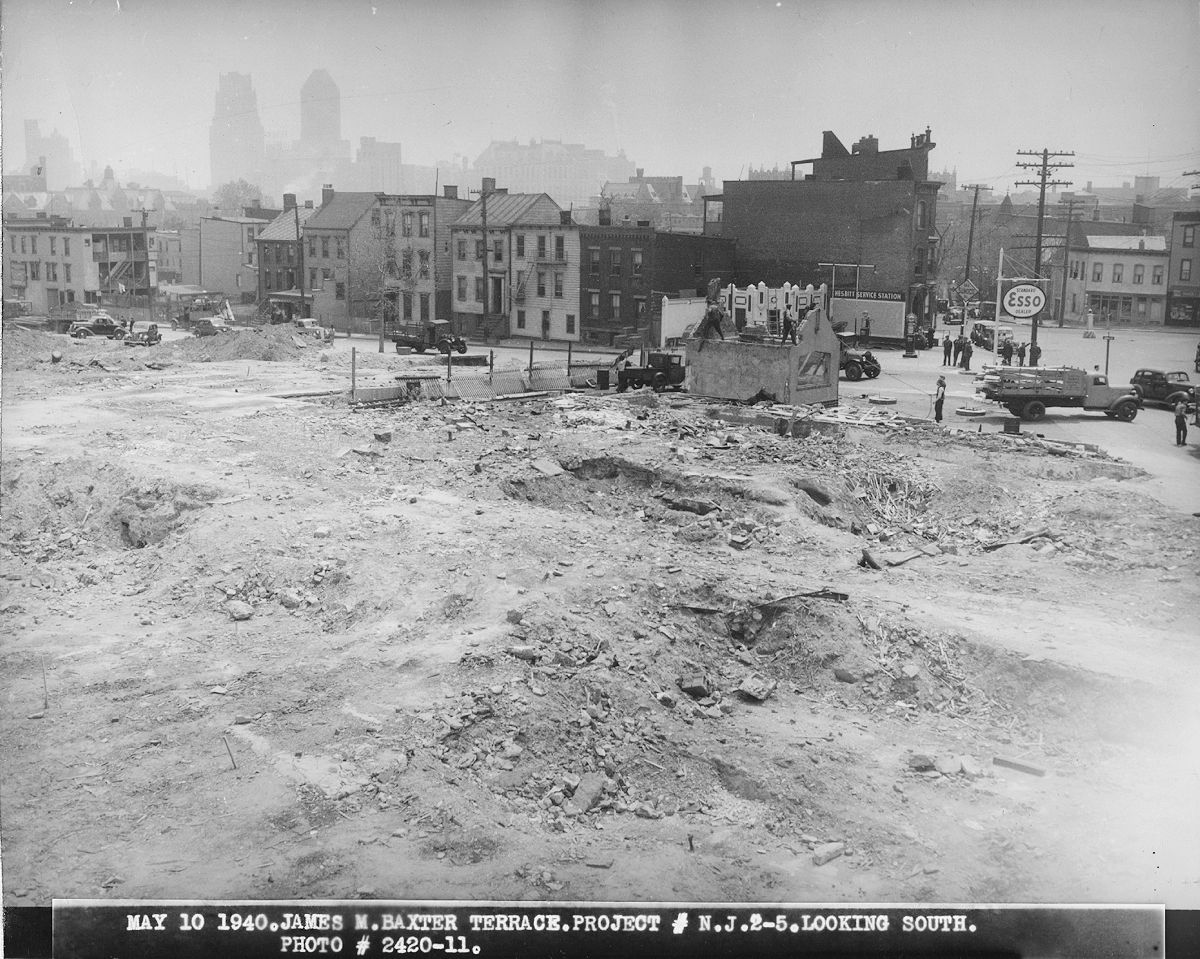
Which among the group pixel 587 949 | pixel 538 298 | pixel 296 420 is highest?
pixel 538 298

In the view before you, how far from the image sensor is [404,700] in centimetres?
1040

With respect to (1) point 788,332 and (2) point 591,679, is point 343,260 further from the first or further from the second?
(2) point 591,679

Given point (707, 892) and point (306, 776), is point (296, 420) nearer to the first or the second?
point (306, 776)

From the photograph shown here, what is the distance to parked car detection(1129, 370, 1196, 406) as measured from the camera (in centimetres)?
2630

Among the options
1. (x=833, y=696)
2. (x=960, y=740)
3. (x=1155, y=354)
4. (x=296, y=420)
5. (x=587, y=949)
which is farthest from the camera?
(x=1155, y=354)

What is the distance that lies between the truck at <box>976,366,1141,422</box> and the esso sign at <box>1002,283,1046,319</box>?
7.39 feet

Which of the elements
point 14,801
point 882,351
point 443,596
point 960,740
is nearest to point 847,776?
point 960,740

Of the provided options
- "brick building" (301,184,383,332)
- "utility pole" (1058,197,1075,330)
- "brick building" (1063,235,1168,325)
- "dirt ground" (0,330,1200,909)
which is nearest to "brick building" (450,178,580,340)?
"brick building" (301,184,383,332)

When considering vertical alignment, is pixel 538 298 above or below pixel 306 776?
above

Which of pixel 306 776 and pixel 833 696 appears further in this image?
pixel 833 696

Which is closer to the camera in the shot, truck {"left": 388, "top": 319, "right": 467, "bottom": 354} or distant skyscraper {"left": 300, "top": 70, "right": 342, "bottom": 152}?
distant skyscraper {"left": 300, "top": 70, "right": 342, "bottom": 152}

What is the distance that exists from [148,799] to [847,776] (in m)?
6.23

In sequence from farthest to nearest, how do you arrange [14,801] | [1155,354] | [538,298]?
[538,298]
[1155,354]
[14,801]

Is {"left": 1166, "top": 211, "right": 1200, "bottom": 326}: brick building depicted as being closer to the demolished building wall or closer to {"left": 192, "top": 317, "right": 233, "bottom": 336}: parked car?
the demolished building wall
